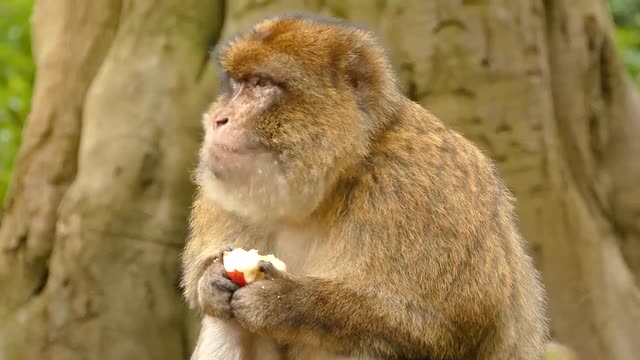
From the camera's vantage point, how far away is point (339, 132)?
4.35m

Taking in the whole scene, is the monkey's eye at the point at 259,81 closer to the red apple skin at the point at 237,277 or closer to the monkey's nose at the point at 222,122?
the monkey's nose at the point at 222,122

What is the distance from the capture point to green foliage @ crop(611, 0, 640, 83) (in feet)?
32.8

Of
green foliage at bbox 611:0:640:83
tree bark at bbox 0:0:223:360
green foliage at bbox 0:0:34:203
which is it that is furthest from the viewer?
green foliage at bbox 611:0:640:83

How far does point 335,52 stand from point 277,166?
1.43ft

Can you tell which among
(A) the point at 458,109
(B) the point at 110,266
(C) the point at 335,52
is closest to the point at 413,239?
(C) the point at 335,52

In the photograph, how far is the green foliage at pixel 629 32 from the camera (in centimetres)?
998

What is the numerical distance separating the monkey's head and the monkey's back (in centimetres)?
12

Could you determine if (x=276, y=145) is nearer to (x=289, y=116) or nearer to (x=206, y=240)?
(x=289, y=116)

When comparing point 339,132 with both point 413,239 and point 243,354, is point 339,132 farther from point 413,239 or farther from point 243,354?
point 243,354

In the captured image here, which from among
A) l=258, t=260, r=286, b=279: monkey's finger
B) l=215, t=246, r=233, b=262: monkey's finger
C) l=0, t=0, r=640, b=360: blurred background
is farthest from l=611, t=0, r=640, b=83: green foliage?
l=258, t=260, r=286, b=279: monkey's finger

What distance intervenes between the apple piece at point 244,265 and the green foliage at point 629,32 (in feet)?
18.1

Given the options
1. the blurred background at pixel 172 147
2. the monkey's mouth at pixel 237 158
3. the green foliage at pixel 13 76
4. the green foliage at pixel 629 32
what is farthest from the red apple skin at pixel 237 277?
the green foliage at pixel 629 32

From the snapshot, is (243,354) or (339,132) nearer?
(339,132)

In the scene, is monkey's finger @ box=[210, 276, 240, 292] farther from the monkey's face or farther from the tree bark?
the tree bark
